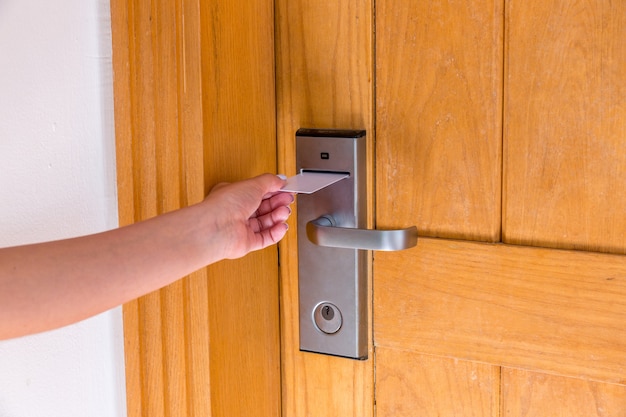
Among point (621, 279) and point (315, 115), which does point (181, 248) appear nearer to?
point (315, 115)

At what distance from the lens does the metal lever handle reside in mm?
832

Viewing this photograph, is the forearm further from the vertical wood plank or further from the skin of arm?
the vertical wood plank

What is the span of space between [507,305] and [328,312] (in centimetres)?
20

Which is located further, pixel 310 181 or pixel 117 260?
pixel 310 181

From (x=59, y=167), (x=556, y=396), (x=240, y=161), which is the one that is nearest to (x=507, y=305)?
(x=556, y=396)

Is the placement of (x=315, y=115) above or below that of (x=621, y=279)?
above

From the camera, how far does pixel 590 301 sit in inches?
31.5

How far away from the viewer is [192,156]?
0.84 meters

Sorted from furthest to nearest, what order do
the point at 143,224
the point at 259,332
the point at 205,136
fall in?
the point at 259,332 < the point at 205,136 < the point at 143,224

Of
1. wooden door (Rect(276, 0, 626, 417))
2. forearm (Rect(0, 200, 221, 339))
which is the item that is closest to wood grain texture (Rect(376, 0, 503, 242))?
wooden door (Rect(276, 0, 626, 417))

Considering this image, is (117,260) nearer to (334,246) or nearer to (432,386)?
(334,246)

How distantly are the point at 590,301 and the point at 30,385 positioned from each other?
2.07 feet

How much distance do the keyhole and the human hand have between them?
0.38 ft

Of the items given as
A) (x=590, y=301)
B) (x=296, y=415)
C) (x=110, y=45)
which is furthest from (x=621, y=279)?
(x=110, y=45)
